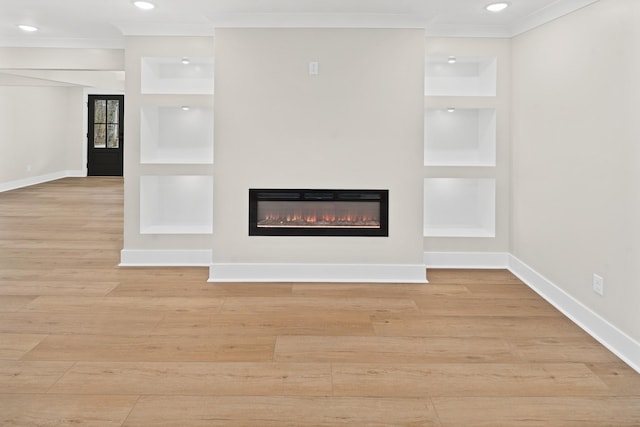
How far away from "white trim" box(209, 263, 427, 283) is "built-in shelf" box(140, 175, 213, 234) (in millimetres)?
836

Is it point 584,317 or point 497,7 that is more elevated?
point 497,7

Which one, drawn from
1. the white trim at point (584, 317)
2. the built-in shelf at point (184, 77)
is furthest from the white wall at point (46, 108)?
the white trim at point (584, 317)

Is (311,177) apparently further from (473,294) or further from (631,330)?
(631,330)

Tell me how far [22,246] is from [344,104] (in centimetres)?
384

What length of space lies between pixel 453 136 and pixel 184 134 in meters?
2.63

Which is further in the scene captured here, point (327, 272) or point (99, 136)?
point (99, 136)

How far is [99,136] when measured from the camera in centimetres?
1332

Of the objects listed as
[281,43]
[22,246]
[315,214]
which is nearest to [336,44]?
[281,43]

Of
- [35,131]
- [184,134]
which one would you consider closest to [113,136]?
[35,131]

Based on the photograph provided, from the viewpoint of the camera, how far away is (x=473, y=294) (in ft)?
13.0

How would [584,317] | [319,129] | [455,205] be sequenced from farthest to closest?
[455,205]
[319,129]
[584,317]

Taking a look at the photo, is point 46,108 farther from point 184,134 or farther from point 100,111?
point 184,134

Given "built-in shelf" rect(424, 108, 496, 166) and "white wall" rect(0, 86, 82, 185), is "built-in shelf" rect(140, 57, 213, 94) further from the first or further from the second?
"white wall" rect(0, 86, 82, 185)

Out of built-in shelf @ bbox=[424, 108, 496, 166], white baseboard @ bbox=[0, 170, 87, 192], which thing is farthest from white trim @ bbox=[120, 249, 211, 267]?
white baseboard @ bbox=[0, 170, 87, 192]
